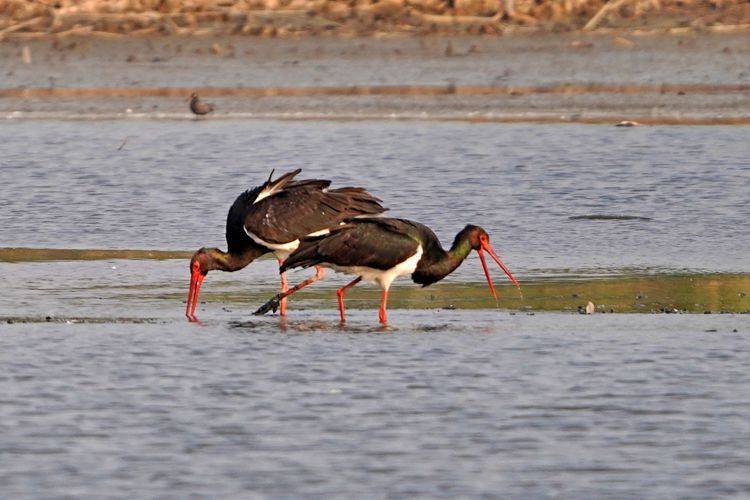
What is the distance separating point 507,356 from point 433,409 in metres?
1.37

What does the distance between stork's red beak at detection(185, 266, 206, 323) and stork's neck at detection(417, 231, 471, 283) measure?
A: 1.39 metres

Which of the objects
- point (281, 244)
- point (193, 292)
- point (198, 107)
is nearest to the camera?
point (193, 292)

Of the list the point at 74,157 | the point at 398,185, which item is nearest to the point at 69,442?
the point at 398,185

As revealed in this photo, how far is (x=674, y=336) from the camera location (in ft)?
34.9

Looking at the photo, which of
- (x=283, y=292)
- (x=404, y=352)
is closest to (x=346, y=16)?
(x=283, y=292)

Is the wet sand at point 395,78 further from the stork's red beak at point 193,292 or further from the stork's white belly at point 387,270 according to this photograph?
the stork's red beak at point 193,292

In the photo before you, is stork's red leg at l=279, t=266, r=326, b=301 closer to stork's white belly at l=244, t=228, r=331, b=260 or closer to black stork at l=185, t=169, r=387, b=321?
black stork at l=185, t=169, r=387, b=321

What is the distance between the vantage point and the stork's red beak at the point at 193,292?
11453mm

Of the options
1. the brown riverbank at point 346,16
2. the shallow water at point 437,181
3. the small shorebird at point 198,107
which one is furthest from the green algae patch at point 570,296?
the brown riverbank at point 346,16

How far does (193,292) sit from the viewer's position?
11.6 m

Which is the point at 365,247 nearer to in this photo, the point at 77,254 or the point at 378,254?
the point at 378,254

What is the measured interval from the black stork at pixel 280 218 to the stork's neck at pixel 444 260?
63 centimetres

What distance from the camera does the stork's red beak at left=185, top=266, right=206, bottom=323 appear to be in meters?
11.5

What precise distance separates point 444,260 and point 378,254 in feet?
1.66
